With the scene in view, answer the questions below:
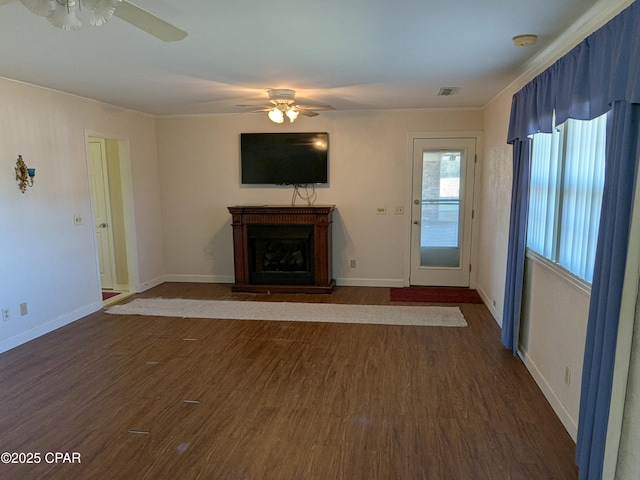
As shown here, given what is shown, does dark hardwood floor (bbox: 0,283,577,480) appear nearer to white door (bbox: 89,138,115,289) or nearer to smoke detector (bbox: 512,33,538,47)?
white door (bbox: 89,138,115,289)

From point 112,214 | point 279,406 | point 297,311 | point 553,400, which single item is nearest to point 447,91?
point 297,311

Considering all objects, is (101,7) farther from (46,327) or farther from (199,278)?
(199,278)

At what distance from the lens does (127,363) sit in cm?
350

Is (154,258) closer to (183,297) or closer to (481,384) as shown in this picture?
(183,297)

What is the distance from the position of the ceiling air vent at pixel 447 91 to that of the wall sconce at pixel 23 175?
13.5 feet

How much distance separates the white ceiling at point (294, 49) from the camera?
87.2 inches

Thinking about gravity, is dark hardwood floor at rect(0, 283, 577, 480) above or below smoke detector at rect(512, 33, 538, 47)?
below

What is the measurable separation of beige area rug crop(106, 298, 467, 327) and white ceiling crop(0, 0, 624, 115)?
95.4 inches

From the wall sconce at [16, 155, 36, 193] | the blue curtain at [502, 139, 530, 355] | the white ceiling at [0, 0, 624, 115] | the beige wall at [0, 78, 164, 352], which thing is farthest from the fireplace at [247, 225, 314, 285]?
the blue curtain at [502, 139, 530, 355]

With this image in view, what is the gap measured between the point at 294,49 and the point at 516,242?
234cm

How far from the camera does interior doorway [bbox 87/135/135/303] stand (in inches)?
217

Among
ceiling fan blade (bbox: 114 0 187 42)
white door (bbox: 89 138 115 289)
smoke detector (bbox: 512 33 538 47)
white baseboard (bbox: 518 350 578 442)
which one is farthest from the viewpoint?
white door (bbox: 89 138 115 289)

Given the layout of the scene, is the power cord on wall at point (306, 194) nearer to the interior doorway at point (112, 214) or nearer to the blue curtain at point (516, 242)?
the interior doorway at point (112, 214)

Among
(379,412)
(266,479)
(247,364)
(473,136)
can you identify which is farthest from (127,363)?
(473,136)
